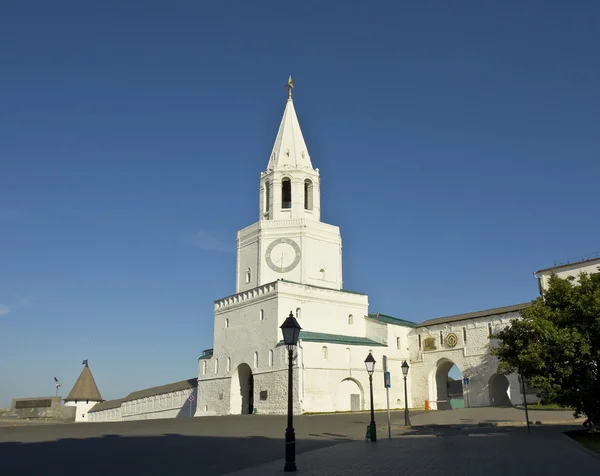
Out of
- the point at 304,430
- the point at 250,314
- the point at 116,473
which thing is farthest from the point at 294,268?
the point at 116,473

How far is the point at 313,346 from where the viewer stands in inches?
1783

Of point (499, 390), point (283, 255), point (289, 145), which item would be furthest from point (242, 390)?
point (289, 145)

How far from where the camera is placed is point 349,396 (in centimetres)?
4669

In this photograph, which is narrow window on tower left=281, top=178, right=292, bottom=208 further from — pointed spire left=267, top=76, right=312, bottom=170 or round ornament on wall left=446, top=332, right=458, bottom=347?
round ornament on wall left=446, top=332, right=458, bottom=347

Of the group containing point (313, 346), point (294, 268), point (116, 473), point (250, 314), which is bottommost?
point (116, 473)

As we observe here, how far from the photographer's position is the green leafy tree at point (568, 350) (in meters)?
21.7

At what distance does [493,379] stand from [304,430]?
995 inches

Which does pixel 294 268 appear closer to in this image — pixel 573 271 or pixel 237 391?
pixel 237 391

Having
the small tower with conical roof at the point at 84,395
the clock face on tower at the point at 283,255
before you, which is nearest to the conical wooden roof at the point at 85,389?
the small tower with conical roof at the point at 84,395

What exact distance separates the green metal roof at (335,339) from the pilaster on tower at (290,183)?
10583mm

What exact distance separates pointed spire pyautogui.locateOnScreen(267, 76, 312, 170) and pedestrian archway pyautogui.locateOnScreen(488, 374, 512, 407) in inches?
955

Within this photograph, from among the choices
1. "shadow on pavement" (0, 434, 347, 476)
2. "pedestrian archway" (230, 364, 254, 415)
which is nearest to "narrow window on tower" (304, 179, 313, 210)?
"pedestrian archway" (230, 364, 254, 415)

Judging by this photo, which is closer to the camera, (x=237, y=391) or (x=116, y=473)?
(x=116, y=473)

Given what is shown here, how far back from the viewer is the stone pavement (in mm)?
13286
